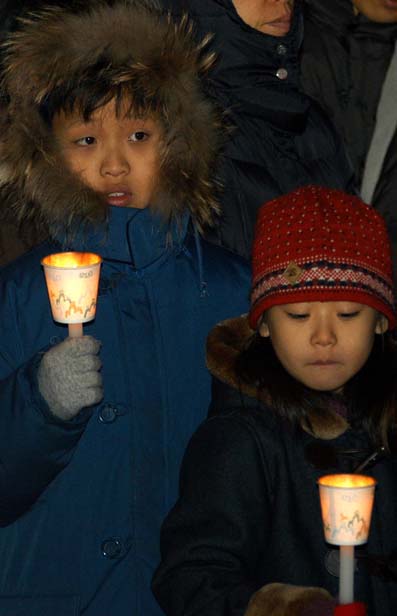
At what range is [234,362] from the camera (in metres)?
5.25

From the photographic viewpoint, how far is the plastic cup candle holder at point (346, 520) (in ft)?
14.8

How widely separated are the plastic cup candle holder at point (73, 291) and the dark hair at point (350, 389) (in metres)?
0.51

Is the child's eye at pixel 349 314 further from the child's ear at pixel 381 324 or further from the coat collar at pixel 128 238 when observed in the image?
the coat collar at pixel 128 238

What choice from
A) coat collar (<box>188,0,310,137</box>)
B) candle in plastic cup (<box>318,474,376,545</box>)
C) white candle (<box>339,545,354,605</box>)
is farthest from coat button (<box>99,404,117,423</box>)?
coat collar (<box>188,0,310,137</box>)

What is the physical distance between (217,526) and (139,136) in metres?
1.38

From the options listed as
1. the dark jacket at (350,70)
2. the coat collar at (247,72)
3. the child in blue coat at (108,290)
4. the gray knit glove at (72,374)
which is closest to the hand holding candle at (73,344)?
the gray knit glove at (72,374)

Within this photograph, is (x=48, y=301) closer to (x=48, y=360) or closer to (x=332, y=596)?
(x=48, y=360)

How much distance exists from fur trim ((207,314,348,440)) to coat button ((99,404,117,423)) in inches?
14.3

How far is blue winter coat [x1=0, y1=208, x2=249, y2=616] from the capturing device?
5.27 m

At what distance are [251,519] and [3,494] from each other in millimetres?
792

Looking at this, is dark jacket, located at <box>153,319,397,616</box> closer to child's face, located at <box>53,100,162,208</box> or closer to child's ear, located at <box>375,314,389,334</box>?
child's ear, located at <box>375,314,389,334</box>

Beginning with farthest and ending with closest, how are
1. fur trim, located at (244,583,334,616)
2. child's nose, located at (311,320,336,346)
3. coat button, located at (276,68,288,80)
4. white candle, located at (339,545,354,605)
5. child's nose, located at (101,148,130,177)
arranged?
1. coat button, located at (276,68,288,80)
2. child's nose, located at (101,148,130,177)
3. child's nose, located at (311,320,336,346)
4. fur trim, located at (244,583,334,616)
5. white candle, located at (339,545,354,605)

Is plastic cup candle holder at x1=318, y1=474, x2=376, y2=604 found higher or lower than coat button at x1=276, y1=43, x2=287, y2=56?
lower

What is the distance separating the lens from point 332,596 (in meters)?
4.80
